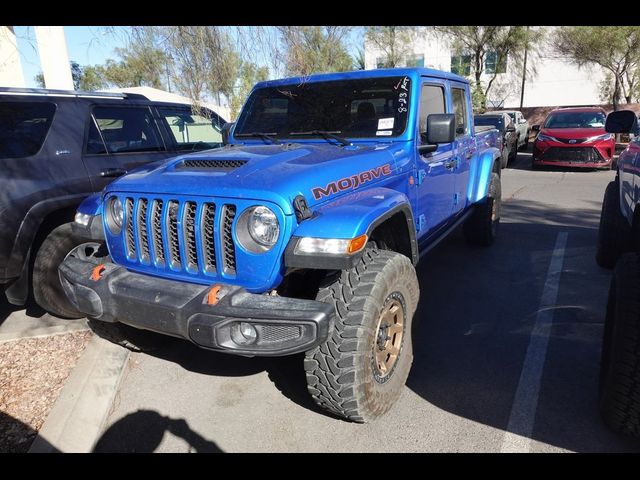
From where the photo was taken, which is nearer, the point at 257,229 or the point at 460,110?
the point at 257,229

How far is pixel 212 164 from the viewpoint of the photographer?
2.89m

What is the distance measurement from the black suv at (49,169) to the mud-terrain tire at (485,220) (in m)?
3.86

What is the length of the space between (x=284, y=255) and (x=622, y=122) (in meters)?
3.77

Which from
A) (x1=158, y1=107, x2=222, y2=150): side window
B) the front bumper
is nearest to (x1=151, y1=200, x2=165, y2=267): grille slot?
the front bumper

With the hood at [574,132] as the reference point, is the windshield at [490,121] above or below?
above

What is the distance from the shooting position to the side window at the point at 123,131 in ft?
14.2

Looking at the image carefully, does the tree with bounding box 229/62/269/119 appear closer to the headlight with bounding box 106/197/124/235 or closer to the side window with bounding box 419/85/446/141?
the side window with bounding box 419/85/446/141

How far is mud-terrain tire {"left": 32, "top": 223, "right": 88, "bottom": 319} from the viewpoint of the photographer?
3.78 metres

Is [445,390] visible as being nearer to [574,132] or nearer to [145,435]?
[145,435]

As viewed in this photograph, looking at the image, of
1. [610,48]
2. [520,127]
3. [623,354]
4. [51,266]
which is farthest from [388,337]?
[610,48]

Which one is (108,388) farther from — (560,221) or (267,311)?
(560,221)

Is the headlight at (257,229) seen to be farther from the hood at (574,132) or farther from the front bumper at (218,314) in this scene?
the hood at (574,132)

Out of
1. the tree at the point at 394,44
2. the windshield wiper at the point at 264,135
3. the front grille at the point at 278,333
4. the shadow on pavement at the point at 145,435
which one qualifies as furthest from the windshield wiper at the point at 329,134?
the tree at the point at 394,44
